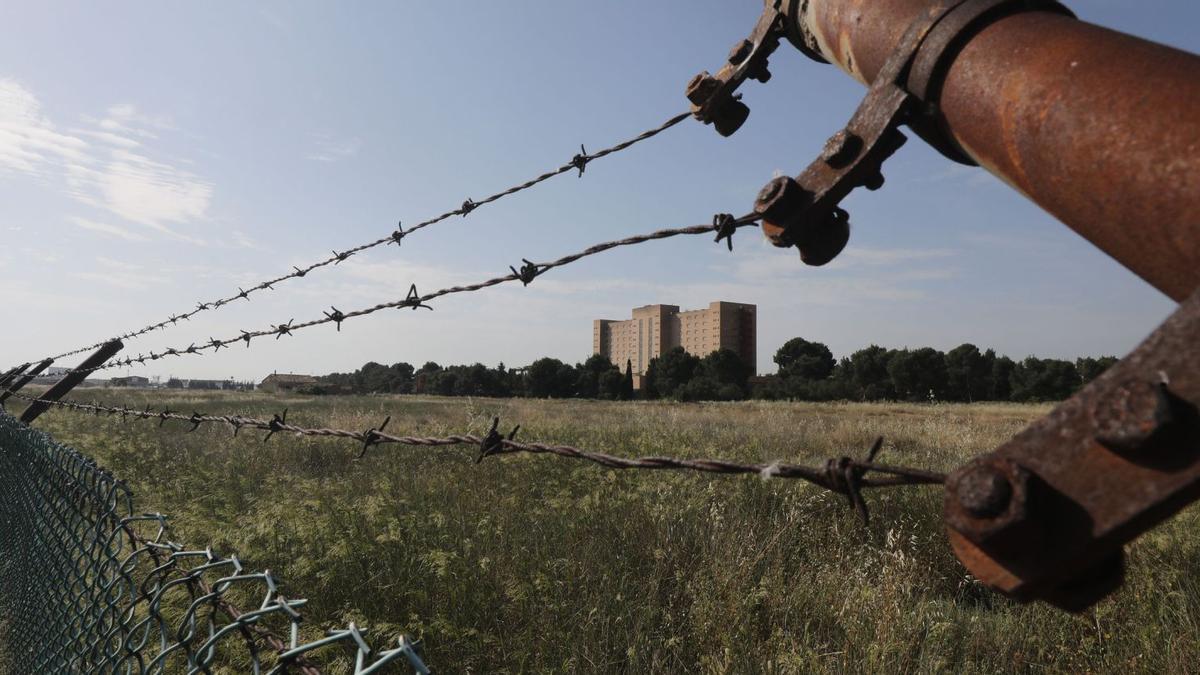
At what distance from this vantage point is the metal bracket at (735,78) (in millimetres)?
1532

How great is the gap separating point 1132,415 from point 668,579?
143 inches

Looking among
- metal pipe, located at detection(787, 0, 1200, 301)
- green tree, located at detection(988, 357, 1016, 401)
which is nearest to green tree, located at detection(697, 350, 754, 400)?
green tree, located at detection(988, 357, 1016, 401)

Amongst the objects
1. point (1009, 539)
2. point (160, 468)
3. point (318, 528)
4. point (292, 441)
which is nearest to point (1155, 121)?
point (1009, 539)

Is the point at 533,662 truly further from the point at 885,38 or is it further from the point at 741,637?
the point at 885,38

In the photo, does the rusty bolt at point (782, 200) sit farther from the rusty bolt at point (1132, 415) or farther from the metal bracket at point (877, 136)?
the rusty bolt at point (1132, 415)

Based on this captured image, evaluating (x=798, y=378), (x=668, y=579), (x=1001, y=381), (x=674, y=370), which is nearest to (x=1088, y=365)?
(x=1001, y=381)

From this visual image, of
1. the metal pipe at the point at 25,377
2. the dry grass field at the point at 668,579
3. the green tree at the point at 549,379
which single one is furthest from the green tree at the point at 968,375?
the metal pipe at the point at 25,377

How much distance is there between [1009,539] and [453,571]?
11.2ft

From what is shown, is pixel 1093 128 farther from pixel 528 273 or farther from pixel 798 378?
pixel 798 378

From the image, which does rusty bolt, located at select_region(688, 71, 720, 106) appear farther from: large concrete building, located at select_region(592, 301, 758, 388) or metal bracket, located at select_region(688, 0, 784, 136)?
large concrete building, located at select_region(592, 301, 758, 388)

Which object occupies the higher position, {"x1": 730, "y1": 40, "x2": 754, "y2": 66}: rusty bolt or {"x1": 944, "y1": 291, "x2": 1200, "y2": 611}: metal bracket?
{"x1": 730, "y1": 40, "x2": 754, "y2": 66}: rusty bolt

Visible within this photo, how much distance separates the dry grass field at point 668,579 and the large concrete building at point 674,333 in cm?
5648

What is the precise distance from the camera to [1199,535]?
438 centimetres

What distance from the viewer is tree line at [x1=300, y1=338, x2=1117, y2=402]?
1938 inches
